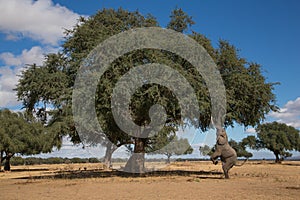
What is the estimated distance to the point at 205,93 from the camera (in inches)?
985

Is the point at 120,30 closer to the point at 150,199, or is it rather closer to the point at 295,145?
the point at 150,199

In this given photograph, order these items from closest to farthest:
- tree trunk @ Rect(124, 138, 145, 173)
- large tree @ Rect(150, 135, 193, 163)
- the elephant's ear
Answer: the elephant's ear
tree trunk @ Rect(124, 138, 145, 173)
large tree @ Rect(150, 135, 193, 163)

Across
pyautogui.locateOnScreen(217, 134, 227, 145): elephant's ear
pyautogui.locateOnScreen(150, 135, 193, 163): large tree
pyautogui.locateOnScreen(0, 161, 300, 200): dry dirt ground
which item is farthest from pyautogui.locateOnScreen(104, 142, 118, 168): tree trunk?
pyautogui.locateOnScreen(217, 134, 227, 145): elephant's ear

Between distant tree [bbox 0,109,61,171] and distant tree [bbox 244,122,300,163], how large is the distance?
187 feet

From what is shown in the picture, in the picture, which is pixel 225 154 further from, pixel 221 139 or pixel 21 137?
pixel 21 137

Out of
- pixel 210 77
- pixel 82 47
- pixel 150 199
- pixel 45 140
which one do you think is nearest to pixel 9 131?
pixel 45 140

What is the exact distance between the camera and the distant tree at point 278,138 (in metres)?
88.2

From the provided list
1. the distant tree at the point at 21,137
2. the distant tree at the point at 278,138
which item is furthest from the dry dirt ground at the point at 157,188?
the distant tree at the point at 278,138

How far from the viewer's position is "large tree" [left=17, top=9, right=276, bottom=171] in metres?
24.6

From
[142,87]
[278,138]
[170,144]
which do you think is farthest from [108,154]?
[278,138]

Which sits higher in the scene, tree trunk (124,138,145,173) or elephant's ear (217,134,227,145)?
elephant's ear (217,134,227,145)

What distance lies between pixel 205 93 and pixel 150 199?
1259 cm

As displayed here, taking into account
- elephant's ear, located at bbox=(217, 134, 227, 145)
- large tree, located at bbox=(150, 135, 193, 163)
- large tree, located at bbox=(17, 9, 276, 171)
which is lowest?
elephant's ear, located at bbox=(217, 134, 227, 145)

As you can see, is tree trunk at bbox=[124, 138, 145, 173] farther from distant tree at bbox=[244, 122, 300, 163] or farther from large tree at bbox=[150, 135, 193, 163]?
distant tree at bbox=[244, 122, 300, 163]
